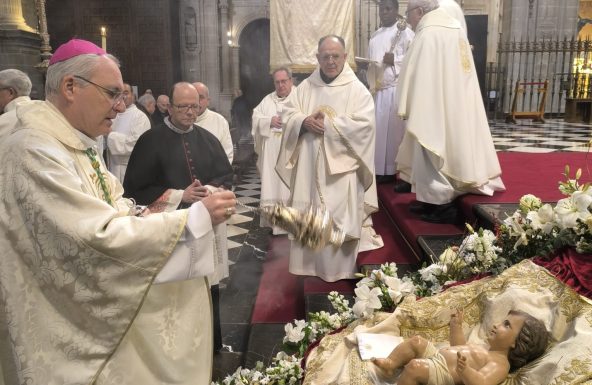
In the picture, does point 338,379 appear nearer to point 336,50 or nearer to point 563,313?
point 563,313

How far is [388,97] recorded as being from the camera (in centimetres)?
621

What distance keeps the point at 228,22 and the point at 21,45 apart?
8.57 meters

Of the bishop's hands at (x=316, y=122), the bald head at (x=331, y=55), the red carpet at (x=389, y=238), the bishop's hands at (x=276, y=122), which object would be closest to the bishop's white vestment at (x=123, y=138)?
the bishop's hands at (x=276, y=122)

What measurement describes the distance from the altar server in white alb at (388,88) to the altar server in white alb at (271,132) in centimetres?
115

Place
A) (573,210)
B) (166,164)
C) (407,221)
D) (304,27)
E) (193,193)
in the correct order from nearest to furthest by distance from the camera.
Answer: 1. (573,210)
2. (193,193)
3. (166,164)
4. (407,221)
5. (304,27)

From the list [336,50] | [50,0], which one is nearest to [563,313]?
[336,50]

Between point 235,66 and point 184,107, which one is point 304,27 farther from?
point 235,66

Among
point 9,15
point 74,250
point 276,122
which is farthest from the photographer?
point 9,15

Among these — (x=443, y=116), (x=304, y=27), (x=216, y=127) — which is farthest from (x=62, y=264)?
(x=304, y=27)

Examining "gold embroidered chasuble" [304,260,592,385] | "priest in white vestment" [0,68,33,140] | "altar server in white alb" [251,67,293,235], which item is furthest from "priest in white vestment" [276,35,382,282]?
"priest in white vestment" [0,68,33,140]

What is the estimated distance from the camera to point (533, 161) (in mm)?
6641

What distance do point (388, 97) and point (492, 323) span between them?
174 inches

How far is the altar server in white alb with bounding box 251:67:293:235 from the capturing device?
667cm

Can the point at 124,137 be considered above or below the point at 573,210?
below
